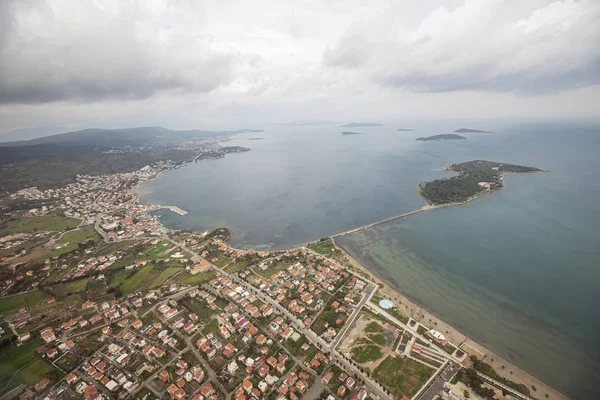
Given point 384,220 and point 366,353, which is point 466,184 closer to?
point 384,220

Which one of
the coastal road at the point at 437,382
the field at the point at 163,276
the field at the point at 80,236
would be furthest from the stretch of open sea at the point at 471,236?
the field at the point at 80,236

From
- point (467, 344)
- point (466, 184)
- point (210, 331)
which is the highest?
point (466, 184)

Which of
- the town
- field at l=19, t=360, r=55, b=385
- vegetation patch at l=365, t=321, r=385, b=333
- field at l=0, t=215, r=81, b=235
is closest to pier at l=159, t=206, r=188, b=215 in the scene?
the town

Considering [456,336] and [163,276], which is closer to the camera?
[456,336]

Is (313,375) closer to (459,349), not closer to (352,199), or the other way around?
Result: (459,349)

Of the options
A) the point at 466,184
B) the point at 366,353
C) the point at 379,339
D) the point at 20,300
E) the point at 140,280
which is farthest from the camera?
the point at 466,184

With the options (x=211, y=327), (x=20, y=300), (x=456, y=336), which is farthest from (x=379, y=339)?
(x=20, y=300)

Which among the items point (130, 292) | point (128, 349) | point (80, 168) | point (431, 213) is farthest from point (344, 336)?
point (80, 168)
